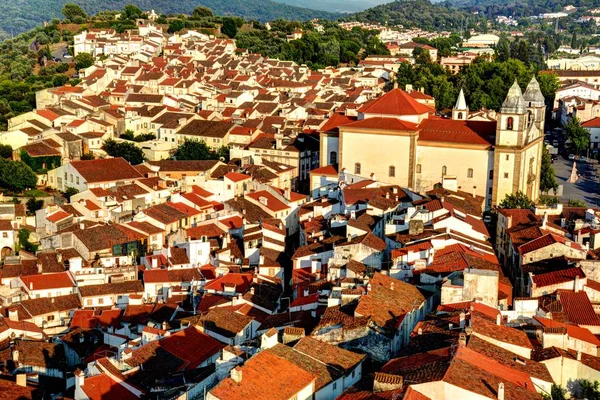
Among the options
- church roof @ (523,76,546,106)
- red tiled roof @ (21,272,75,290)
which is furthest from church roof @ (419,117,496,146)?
red tiled roof @ (21,272,75,290)

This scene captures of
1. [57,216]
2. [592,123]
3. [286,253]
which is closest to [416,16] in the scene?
[592,123]

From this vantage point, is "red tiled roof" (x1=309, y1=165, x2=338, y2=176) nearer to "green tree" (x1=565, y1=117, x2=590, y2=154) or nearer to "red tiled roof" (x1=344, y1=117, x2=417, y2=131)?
"red tiled roof" (x1=344, y1=117, x2=417, y2=131)

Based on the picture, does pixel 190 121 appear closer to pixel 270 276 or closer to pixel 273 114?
pixel 273 114

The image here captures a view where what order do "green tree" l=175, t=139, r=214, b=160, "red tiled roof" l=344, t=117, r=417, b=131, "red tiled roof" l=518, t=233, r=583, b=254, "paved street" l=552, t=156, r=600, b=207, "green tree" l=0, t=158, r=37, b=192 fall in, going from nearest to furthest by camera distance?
"red tiled roof" l=518, t=233, r=583, b=254
"red tiled roof" l=344, t=117, r=417, b=131
"green tree" l=0, t=158, r=37, b=192
"paved street" l=552, t=156, r=600, b=207
"green tree" l=175, t=139, r=214, b=160

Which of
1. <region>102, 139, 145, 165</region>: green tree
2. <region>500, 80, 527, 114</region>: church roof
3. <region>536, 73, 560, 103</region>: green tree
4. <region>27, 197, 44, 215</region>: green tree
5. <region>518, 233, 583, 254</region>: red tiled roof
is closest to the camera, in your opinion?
<region>518, 233, 583, 254</region>: red tiled roof

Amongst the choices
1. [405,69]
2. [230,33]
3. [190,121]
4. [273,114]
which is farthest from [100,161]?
[230,33]

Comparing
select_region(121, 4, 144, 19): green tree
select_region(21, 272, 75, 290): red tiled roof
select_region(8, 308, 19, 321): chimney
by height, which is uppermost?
select_region(121, 4, 144, 19): green tree

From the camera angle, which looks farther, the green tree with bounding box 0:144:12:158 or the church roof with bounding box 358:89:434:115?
the green tree with bounding box 0:144:12:158
